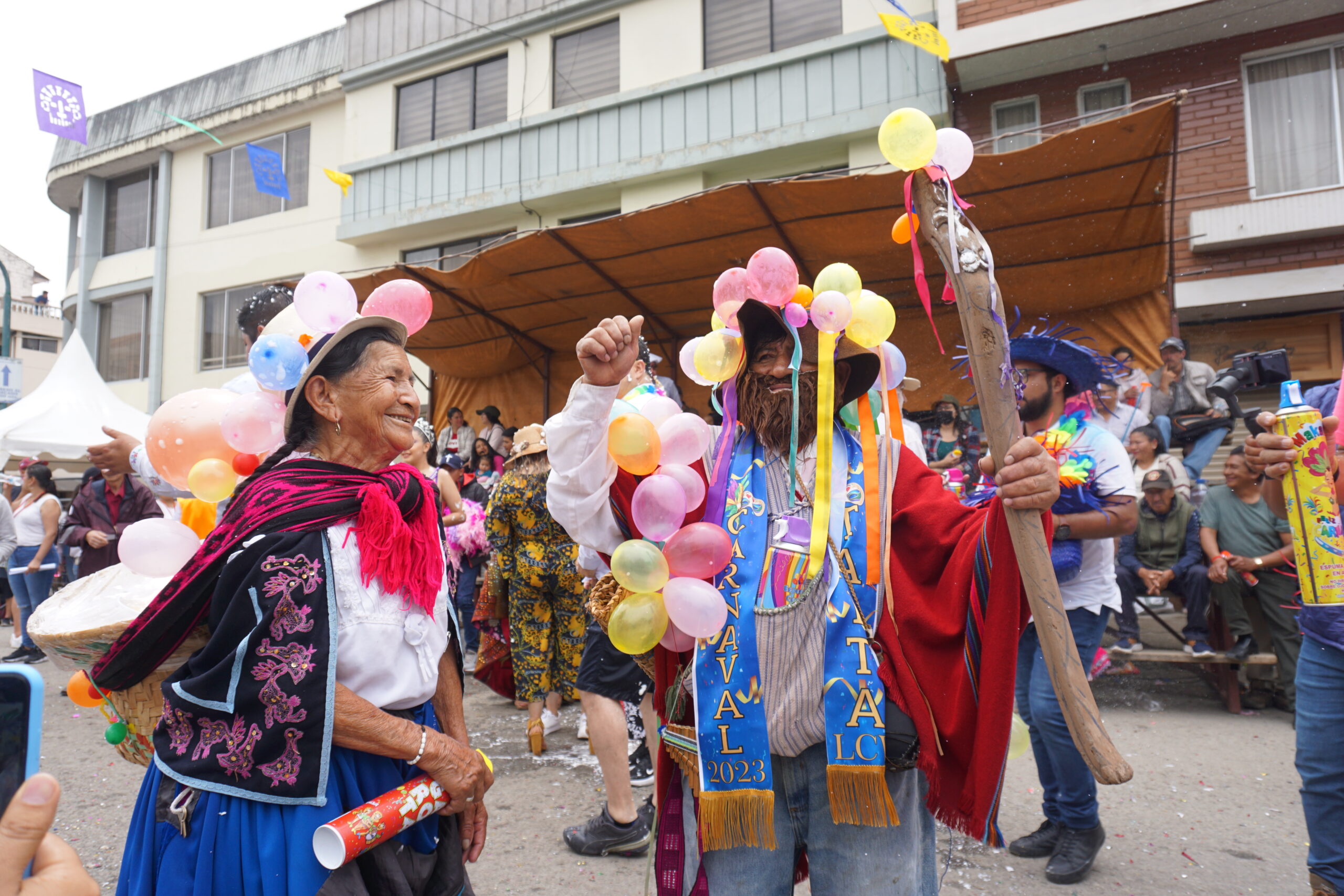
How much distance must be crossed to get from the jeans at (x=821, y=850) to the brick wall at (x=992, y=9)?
10.1m

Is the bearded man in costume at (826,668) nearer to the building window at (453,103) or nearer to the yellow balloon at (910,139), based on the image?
the yellow balloon at (910,139)

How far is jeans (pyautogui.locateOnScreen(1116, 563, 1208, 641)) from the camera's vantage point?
18.4 feet

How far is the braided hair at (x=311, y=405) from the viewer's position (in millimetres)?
1888

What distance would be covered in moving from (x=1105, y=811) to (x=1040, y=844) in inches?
28.2

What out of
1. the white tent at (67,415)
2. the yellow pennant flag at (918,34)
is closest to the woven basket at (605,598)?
the yellow pennant flag at (918,34)

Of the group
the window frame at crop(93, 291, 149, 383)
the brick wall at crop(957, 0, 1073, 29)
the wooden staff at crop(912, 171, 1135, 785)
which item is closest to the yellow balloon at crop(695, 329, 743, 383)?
the wooden staff at crop(912, 171, 1135, 785)

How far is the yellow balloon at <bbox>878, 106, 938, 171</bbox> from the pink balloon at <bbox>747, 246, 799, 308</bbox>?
366mm

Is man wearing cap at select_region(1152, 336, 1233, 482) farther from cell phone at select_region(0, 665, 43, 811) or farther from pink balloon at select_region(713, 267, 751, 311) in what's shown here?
cell phone at select_region(0, 665, 43, 811)

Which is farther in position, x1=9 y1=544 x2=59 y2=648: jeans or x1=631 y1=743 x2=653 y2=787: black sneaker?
x1=9 y1=544 x2=59 y2=648: jeans

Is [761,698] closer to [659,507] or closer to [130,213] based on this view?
[659,507]

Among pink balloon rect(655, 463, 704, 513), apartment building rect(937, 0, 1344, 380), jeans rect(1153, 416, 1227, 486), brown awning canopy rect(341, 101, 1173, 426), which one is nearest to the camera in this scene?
pink balloon rect(655, 463, 704, 513)

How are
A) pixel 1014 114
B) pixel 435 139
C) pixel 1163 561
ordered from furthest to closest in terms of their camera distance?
1. pixel 435 139
2. pixel 1014 114
3. pixel 1163 561

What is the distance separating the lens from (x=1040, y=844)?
11.0 feet

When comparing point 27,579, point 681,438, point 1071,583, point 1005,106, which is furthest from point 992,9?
point 27,579
